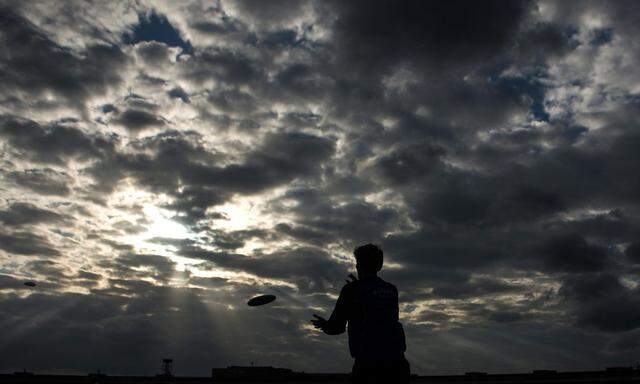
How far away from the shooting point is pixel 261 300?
17.8 metres

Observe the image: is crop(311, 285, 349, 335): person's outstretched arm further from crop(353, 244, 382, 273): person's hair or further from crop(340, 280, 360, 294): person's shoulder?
crop(353, 244, 382, 273): person's hair

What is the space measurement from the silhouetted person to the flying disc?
999 cm

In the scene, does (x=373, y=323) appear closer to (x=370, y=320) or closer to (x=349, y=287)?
(x=370, y=320)

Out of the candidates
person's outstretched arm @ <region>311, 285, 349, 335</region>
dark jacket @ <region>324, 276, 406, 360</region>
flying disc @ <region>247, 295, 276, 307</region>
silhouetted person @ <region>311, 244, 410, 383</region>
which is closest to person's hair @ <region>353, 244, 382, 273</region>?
silhouetted person @ <region>311, 244, 410, 383</region>

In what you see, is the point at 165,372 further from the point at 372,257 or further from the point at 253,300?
the point at 372,257

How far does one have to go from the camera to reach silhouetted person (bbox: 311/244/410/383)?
7.13m

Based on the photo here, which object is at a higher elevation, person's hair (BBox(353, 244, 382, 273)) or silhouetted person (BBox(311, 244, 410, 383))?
person's hair (BBox(353, 244, 382, 273))

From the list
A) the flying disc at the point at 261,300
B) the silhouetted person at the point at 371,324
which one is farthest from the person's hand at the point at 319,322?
the flying disc at the point at 261,300

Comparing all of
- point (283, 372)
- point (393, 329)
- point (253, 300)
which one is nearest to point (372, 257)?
point (393, 329)

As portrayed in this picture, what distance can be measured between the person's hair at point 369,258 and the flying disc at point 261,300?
10.2m

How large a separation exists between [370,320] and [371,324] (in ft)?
0.18

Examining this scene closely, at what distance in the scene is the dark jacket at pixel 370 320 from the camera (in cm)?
722

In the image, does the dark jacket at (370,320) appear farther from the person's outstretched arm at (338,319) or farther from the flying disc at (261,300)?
the flying disc at (261,300)

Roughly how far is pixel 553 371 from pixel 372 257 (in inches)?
3192
